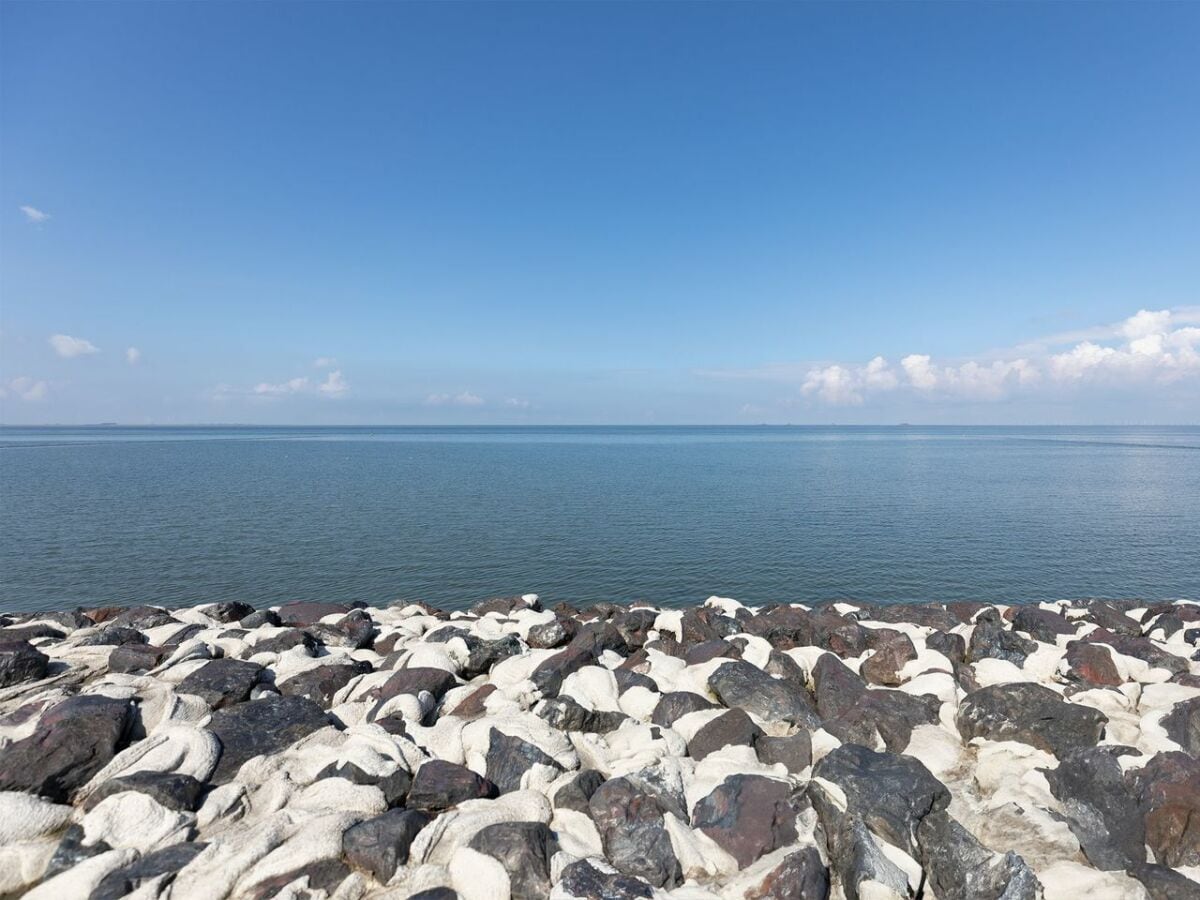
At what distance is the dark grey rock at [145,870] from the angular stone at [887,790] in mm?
10800

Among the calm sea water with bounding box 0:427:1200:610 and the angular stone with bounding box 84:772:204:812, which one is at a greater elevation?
the angular stone with bounding box 84:772:204:812

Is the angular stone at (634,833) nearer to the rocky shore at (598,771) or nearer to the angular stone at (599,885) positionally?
the rocky shore at (598,771)

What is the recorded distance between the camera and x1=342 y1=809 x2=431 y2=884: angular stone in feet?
29.9

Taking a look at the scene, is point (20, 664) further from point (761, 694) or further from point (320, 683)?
point (761, 694)

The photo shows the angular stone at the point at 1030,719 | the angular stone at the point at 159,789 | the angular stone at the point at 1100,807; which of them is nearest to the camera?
the angular stone at the point at 1100,807

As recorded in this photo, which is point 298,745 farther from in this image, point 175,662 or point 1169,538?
point 1169,538

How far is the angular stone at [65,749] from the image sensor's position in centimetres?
1045

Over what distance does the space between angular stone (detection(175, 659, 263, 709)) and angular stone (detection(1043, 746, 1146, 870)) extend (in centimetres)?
1763

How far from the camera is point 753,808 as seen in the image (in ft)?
33.2

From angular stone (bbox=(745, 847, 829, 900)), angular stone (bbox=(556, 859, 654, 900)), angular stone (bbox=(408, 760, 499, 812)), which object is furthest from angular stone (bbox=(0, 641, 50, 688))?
angular stone (bbox=(745, 847, 829, 900))

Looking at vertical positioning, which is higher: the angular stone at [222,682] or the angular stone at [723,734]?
the angular stone at [222,682]

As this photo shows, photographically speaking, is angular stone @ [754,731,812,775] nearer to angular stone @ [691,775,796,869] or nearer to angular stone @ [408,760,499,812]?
angular stone @ [691,775,796,869]

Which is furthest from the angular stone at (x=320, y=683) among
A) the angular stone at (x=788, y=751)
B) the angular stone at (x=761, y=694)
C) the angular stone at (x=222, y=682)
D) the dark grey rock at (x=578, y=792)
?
the angular stone at (x=788, y=751)

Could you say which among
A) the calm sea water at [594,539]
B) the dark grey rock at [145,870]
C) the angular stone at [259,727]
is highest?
the angular stone at [259,727]
